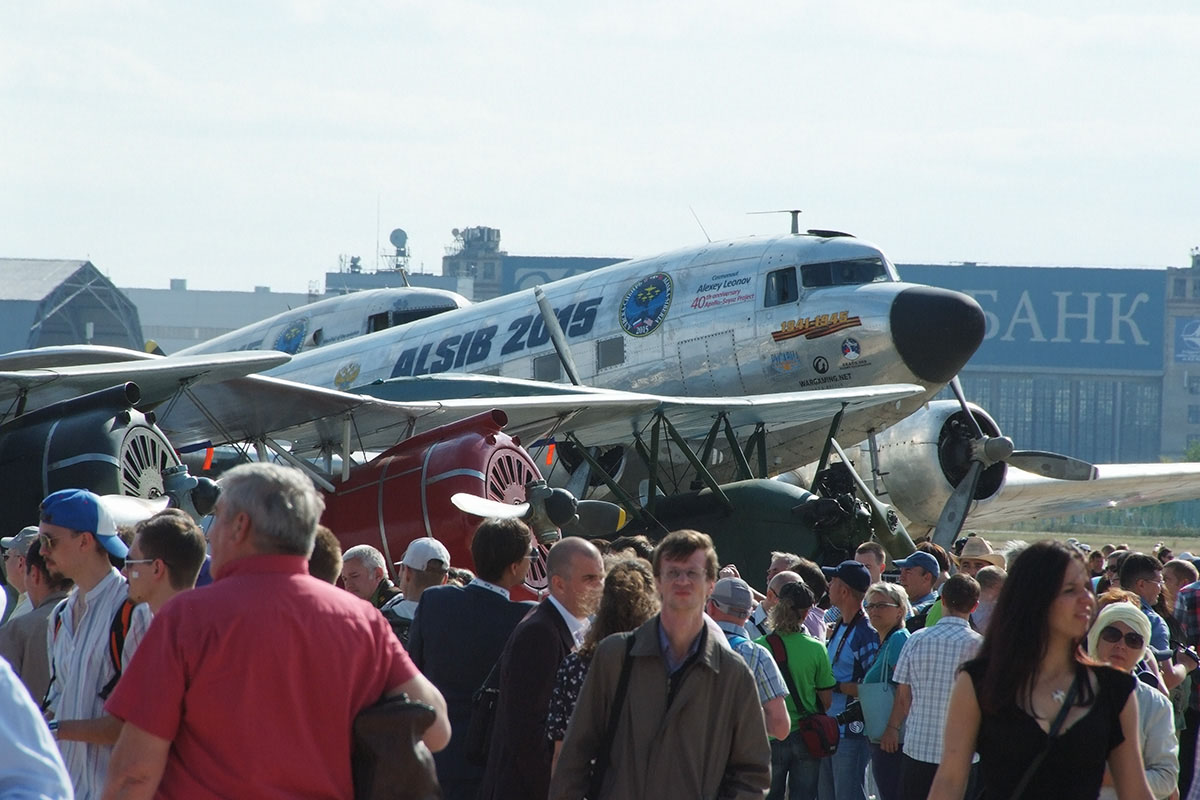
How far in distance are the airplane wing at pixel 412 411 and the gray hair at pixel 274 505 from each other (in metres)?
8.69

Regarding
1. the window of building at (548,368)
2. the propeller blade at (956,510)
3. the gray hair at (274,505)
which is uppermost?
the gray hair at (274,505)

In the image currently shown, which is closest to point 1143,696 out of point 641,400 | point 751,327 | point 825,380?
point 641,400

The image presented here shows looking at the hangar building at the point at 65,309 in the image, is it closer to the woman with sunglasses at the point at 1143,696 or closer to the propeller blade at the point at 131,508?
the propeller blade at the point at 131,508

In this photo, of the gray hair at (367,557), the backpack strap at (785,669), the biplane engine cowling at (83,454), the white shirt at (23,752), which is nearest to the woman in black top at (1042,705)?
the white shirt at (23,752)

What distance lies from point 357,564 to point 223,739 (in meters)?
4.80

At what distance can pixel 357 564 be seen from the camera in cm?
841

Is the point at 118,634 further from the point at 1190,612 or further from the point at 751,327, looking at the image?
the point at 751,327

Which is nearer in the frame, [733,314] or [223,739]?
[223,739]

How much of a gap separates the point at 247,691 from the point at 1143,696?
11.8ft

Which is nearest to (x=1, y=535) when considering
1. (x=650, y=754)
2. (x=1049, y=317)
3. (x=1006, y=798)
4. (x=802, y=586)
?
(x=802, y=586)

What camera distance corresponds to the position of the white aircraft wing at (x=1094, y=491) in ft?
78.9

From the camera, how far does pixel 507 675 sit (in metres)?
5.60

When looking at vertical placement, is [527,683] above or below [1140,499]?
above

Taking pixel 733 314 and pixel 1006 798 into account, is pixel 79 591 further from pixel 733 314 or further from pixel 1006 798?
pixel 733 314
